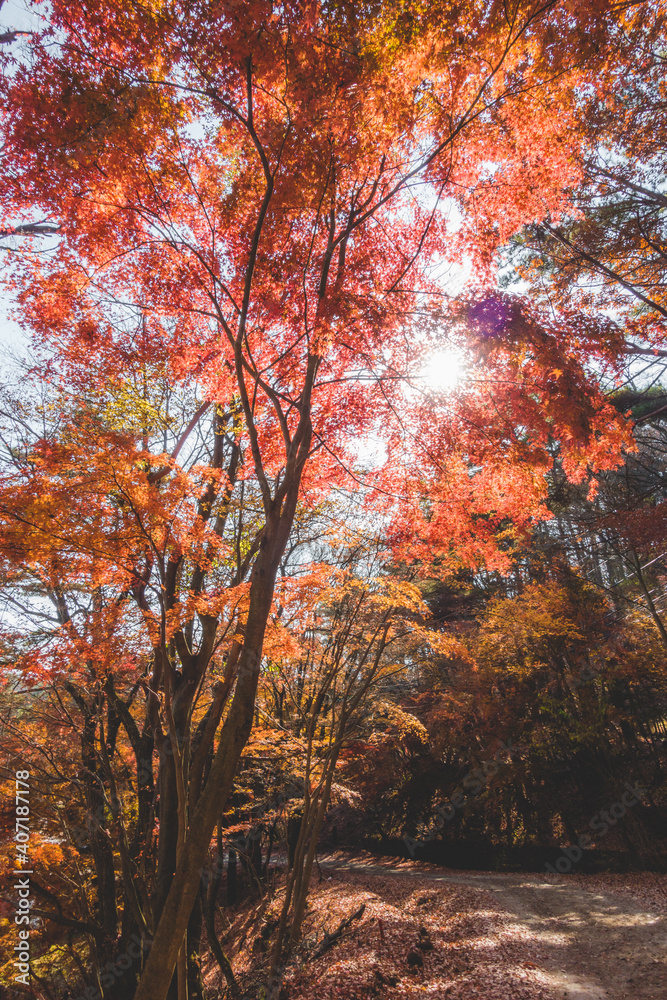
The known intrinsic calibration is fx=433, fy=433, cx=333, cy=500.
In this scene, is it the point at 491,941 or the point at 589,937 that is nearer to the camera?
the point at 589,937

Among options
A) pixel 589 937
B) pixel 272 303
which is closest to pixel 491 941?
pixel 589 937

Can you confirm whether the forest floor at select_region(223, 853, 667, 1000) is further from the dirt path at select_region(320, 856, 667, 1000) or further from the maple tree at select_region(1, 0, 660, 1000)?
the maple tree at select_region(1, 0, 660, 1000)

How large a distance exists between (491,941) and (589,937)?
1.47 meters

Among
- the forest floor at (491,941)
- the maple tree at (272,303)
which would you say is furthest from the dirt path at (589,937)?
the maple tree at (272,303)

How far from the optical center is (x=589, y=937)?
6.33 metres

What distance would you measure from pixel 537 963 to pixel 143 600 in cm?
758

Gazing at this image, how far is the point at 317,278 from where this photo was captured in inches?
207

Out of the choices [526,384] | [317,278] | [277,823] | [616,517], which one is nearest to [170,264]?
[317,278]

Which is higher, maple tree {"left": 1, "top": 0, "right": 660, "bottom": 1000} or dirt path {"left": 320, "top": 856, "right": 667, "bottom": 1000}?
maple tree {"left": 1, "top": 0, "right": 660, "bottom": 1000}

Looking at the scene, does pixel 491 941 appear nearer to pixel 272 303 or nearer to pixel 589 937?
pixel 589 937

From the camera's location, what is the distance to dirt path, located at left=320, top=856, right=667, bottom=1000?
16.6 feet

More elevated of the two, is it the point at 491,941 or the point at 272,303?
the point at 272,303

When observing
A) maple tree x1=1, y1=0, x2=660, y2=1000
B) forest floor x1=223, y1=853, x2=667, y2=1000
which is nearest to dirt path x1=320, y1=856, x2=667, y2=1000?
forest floor x1=223, y1=853, x2=667, y2=1000

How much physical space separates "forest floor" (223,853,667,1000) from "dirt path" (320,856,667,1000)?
0.02 meters
